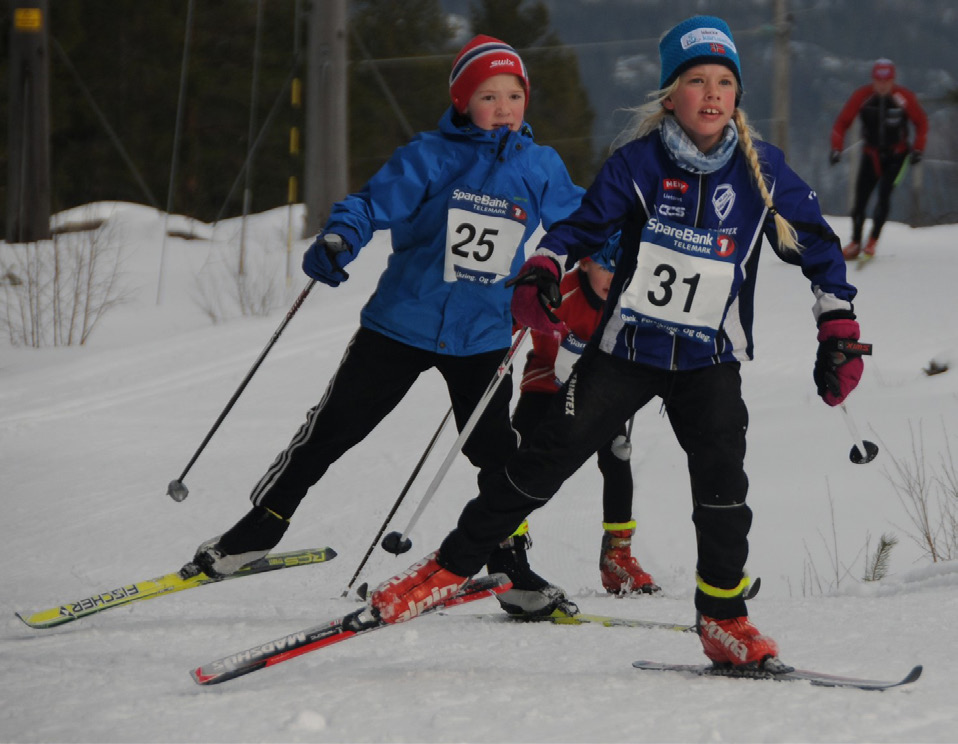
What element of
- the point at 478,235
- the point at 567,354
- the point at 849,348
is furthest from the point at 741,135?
the point at 567,354

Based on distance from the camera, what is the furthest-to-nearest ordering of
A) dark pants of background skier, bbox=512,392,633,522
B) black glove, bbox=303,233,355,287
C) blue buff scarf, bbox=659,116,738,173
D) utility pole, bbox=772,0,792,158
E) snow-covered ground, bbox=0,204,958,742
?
utility pole, bbox=772,0,792,158, dark pants of background skier, bbox=512,392,633,522, black glove, bbox=303,233,355,287, blue buff scarf, bbox=659,116,738,173, snow-covered ground, bbox=0,204,958,742

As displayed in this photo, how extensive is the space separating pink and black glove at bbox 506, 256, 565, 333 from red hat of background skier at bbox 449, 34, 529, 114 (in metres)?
0.98

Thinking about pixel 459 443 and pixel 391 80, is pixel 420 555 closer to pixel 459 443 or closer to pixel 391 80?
pixel 459 443

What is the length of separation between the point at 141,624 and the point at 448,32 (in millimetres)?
28584

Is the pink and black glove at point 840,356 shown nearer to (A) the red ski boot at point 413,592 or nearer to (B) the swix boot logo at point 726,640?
(B) the swix boot logo at point 726,640

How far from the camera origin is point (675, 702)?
2.58 m

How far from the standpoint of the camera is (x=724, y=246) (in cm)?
275

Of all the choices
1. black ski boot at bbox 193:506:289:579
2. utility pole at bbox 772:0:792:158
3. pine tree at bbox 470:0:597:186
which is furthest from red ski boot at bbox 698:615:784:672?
pine tree at bbox 470:0:597:186

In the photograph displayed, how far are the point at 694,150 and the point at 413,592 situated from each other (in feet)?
4.07

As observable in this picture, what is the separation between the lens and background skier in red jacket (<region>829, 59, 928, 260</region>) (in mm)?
9586

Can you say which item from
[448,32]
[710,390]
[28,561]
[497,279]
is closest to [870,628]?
[710,390]

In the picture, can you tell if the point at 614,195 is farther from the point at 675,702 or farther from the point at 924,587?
the point at 924,587

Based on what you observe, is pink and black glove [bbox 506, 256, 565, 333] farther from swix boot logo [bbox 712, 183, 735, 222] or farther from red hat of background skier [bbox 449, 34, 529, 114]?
red hat of background skier [bbox 449, 34, 529, 114]

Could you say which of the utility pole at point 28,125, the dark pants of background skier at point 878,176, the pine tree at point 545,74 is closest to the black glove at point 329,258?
the dark pants of background skier at point 878,176
